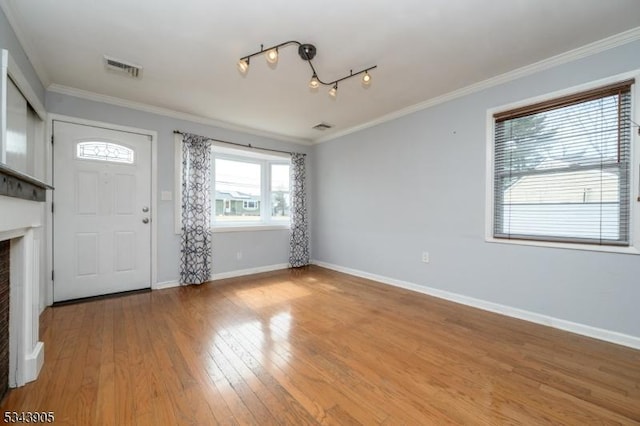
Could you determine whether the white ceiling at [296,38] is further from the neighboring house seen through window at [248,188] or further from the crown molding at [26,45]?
the neighboring house seen through window at [248,188]

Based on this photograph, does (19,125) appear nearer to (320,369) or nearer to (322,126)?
(320,369)

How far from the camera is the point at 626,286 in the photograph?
2.15 m

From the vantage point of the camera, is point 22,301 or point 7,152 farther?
point 7,152

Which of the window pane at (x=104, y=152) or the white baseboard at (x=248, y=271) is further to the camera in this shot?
the white baseboard at (x=248, y=271)

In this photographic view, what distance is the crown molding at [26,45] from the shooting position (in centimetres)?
185

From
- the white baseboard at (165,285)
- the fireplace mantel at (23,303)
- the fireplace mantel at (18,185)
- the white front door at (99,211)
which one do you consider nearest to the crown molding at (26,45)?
the white front door at (99,211)

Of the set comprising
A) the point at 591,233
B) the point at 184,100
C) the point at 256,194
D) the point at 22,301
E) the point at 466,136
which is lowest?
the point at 22,301

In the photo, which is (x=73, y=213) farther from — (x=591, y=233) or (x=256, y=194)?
(x=591, y=233)

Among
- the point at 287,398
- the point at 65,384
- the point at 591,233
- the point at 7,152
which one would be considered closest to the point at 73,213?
the point at 7,152

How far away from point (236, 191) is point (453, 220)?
3.35 metres

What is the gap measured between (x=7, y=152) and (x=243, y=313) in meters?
2.22

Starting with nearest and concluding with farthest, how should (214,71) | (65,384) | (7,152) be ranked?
(65,384)
(7,152)
(214,71)

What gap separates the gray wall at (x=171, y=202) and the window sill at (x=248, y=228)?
6cm

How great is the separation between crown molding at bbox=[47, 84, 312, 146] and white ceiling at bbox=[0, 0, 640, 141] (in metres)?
0.07
